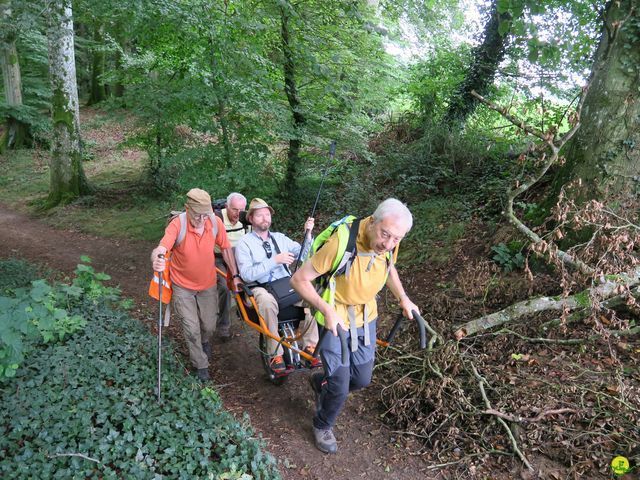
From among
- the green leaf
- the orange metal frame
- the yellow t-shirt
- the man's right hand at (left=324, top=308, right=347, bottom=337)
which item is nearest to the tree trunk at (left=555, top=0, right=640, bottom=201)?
the green leaf

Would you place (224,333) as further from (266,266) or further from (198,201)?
(198,201)

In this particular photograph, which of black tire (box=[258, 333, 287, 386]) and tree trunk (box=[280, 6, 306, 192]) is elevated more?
tree trunk (box=[280, 6, 306, 192])

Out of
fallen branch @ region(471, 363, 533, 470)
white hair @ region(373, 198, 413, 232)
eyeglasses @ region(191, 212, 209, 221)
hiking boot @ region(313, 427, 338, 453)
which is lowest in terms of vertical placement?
hiking boot @ region(313, 427, 338, 453)

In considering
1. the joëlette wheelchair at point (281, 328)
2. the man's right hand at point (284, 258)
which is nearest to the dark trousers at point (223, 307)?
the joëlette wheelchair at point (281, 328)

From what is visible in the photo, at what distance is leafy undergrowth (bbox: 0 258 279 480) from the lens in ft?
10.0

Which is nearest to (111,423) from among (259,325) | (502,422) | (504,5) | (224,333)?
(259,325)

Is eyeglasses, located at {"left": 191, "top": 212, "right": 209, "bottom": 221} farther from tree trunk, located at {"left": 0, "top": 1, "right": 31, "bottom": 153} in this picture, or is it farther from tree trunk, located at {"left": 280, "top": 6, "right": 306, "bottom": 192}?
tree trunk, located at {"left": 0, "top": 1, "right": 31, "bottom": 153}

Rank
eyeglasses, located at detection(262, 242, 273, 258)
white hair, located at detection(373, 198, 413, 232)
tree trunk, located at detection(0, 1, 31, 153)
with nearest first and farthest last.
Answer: white hair, located at detection(373, 198, 413, 232)
eyeglasses, located at detection(262, 242, 273, 258)
tree trunk, located at detection(0, 1, 31, 153)

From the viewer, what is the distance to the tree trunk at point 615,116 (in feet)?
17.2

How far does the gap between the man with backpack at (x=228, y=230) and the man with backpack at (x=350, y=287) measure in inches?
94.7

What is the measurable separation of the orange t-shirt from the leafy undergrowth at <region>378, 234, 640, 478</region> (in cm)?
221

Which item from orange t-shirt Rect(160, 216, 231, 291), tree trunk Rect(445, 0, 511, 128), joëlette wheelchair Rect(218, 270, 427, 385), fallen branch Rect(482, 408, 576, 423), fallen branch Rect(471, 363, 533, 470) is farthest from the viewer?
tree trunk Rect(445, 0, 511, 128)

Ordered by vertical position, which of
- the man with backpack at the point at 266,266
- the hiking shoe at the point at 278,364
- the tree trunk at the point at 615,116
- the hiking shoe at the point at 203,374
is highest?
the tree trunk at the point at 615,116

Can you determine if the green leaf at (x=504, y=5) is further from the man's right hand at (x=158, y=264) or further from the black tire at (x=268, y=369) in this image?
the black tire at (x=268, y=369)
